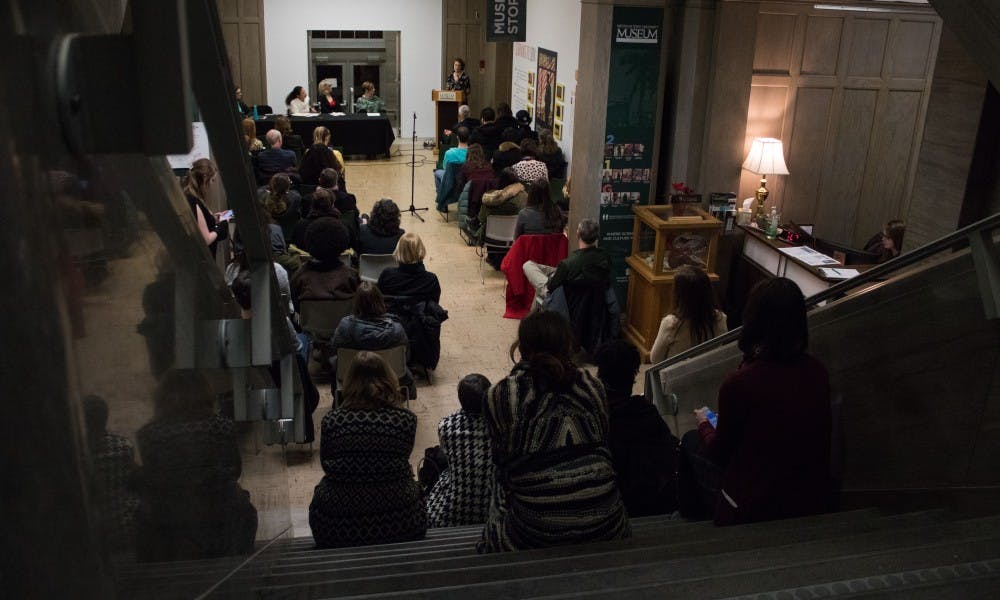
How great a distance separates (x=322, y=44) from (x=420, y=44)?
1.91 meters

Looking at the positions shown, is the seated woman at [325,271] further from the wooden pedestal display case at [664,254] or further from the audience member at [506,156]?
the audience member at [506,156]

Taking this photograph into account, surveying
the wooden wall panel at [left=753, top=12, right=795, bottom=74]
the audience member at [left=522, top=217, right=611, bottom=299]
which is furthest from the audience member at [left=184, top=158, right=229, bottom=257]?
the wooden wall panel at [left=753, top=12, right=795, bottom=74]

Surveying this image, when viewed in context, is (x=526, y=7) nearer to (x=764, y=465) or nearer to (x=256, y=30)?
(x=256, y=30)

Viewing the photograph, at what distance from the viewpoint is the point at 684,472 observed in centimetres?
338

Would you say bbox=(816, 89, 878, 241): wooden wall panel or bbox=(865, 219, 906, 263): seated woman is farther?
bbox=(816, 89, 878, 241): wooden wall panel

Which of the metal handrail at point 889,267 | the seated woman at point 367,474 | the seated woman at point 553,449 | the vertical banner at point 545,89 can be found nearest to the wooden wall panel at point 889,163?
the vertical banner at point 545,89

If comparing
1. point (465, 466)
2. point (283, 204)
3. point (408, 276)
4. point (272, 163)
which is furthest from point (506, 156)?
point (465, 466)

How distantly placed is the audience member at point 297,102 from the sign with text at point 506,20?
4.21 m

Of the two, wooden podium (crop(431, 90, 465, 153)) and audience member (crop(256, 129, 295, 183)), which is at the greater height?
wooden podium (crop(431, 90, 465, 153))

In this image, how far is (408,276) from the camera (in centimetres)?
657

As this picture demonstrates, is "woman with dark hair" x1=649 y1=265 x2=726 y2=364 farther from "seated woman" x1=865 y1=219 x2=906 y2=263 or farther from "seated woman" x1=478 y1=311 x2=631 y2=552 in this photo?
"seated woman" x1=478 y1=311 x2=631 y2=552

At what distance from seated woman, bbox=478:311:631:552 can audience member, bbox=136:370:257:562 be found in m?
0.77

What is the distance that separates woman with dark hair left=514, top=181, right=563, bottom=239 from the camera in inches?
320

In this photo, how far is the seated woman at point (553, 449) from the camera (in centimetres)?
241
